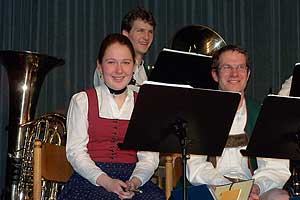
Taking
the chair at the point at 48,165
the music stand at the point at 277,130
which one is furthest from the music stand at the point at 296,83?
the chair at the point at 48,165

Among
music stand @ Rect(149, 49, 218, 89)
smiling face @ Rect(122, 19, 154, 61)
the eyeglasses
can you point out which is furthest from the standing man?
the eyeglasses

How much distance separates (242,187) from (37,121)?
168 centimetres

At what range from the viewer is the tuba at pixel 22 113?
147 inches

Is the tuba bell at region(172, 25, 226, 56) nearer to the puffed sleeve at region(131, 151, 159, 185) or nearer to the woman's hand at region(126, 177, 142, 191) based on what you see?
the puffed sleeve at region(131, 151, 159, 185)

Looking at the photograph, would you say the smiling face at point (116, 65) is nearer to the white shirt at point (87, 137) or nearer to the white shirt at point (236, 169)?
the white shirt at point (87, 137)

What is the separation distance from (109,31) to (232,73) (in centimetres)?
201

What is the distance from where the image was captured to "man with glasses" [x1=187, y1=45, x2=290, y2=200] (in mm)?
2752

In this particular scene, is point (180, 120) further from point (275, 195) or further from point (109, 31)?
point (109, 31)

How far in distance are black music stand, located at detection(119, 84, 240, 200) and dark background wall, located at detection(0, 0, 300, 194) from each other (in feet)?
7.17

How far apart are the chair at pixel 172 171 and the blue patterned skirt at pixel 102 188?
0.78 feet

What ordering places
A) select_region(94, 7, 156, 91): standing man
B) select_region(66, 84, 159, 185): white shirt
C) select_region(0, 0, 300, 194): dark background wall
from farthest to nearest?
select_region(0, 0, 300, 194): dark background wall, select_region(94, 7, 156, 91): standing man, select_region(66, 84, 159, 185): white shirt

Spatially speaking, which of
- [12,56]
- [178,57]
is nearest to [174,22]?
[12,56]

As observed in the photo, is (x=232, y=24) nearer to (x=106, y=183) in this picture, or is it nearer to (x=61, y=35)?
(x=61, y=35)

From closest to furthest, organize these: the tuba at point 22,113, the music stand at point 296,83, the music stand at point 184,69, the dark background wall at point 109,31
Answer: the music stand at point 296,83, the music stand at point 184,69, the tuba at point 22,113, the dark background wall at point 109,31
